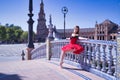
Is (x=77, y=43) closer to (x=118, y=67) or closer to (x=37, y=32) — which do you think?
(x=118, y=67)

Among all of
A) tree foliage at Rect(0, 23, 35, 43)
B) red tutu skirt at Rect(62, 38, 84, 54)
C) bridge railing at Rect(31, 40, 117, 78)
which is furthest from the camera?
tree foliage at Rect(0, 23, 35, 43)

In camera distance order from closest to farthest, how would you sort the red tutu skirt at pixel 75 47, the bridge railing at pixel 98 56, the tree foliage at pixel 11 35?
1. the bridge railing at pixel 98 56
2. the red tutu skirt at pixel 75 47
3. the tree foliage at pixel 11 35

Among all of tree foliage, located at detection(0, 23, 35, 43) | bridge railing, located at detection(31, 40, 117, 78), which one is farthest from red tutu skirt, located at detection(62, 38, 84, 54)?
tree foliage, located at detection(0, 23, 35, 43)

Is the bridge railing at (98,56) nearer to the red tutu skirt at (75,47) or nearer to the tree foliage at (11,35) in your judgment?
the red tutu skirt at (75,47)

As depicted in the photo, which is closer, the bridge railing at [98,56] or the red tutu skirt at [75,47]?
the bridge railing at [98,56]

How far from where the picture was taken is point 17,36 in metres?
126

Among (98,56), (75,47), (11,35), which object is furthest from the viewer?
(11,35)

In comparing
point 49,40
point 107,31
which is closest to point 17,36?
point 107,31

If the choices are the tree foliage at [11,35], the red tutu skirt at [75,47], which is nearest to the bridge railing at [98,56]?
the red tutu skirt at [75,47]

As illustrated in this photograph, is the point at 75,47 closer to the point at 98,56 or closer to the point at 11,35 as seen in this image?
the point at 98,56

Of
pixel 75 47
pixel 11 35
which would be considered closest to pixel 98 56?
pixel 75 47

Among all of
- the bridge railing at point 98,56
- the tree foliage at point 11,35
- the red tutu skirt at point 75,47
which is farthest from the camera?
the tree foliage at point 11,35

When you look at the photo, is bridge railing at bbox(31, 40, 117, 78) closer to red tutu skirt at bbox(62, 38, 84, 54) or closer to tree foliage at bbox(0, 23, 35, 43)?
red tutu skirt at bbox(62, 38, 84, 54)

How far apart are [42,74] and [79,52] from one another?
151cm
